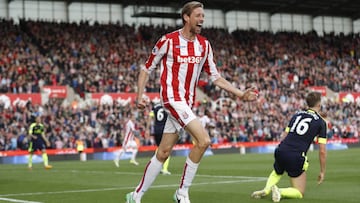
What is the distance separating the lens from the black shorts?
10.9 m

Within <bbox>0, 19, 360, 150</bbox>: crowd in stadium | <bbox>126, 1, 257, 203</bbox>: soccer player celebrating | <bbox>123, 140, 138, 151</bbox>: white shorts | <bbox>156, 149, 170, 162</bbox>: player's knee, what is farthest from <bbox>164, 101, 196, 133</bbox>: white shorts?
<bbox>0, 19, 360, 150</bbox>: crowd in stadium

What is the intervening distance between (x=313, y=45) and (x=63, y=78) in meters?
27.9

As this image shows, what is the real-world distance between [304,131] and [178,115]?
2632mm

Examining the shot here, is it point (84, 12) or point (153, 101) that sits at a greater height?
point (84, 12)

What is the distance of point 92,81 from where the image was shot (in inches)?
1639

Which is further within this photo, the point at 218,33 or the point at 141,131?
the point at 218,33

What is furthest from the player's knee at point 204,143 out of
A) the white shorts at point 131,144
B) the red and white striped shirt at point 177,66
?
the white shorts at point 131,144

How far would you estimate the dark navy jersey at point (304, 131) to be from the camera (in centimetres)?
1098

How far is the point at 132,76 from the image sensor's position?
44.2 m

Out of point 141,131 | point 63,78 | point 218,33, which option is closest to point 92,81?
point 63,78

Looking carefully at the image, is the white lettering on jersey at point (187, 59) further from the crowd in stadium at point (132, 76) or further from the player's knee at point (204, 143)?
the crowd in stadium at point (132, 76)

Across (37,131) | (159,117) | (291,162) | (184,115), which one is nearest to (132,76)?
(37,131)

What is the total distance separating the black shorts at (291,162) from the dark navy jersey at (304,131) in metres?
0.08

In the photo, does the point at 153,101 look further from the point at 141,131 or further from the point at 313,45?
the point at 313,45
